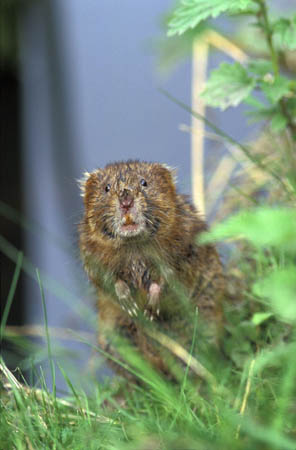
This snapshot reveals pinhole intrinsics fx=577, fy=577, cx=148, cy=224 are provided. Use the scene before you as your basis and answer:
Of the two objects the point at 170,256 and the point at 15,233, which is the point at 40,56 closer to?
the point at 15,233

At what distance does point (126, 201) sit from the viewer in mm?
2891

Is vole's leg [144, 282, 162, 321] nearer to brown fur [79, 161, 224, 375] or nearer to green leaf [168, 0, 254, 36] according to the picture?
brown fur [79, 161, 224, 375]

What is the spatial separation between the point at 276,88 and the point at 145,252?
1.11 meters

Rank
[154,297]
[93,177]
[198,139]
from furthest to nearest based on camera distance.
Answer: [198,139], [93,177], [154,297]

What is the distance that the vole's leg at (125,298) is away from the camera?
3014mm

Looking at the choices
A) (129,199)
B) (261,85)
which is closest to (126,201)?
(129,199)

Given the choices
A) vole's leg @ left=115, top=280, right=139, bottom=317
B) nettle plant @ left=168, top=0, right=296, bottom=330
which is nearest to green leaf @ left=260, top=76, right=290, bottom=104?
nettle plant @ left=168, top=0, right=296, bottom=330

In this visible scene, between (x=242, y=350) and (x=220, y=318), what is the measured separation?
0.25m

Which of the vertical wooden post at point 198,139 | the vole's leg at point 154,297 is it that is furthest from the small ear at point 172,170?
the vertical wooden post at point 198,139

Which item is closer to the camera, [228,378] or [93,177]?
[228,378]

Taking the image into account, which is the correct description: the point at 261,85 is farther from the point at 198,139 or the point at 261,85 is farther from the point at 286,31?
the point at 198,139

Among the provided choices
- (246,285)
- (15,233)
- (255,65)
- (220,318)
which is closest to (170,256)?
(220,318)

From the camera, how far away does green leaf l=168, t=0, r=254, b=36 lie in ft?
8.76

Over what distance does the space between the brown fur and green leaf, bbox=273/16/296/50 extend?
93 centimetres
